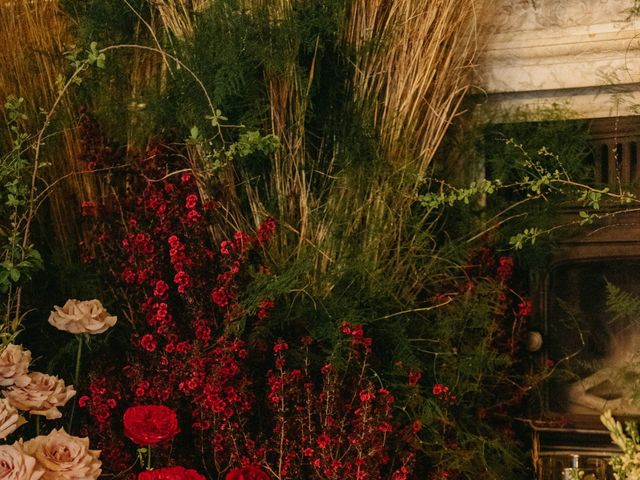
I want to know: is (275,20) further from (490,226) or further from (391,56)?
(490,226)

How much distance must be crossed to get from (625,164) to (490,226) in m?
0.27

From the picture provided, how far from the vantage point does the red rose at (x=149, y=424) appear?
50.3 inches

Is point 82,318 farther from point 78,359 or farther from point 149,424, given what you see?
point 149,424

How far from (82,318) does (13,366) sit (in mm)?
123

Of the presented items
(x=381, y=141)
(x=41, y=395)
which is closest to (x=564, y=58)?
(x=381, y=141)

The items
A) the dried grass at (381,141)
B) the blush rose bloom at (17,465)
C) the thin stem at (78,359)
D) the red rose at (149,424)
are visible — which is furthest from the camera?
the dried grass at (381,141)

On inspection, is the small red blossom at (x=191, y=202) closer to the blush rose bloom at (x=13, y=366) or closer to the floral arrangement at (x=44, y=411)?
the floral arrangement at (x=44, y=411)

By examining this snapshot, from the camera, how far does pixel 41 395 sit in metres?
1.29

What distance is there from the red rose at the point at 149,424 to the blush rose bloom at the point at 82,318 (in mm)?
142

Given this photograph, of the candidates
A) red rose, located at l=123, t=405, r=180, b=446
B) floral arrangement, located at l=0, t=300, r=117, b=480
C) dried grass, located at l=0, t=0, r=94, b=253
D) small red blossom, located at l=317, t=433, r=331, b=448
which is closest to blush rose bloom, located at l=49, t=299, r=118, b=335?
floral arrangement, located at l=0, t=300, r=117, b=480

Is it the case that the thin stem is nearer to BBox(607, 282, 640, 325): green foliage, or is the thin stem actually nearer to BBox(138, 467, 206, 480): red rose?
BBox(138, 467, 206, 480): red rose

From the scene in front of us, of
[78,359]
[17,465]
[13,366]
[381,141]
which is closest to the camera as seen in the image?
[17,465]

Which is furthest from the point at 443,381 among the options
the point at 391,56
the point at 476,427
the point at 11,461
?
the point at 11,461

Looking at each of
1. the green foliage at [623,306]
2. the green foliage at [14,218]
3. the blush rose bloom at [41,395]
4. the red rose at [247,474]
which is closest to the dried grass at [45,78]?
the green foliage at [14,218]
